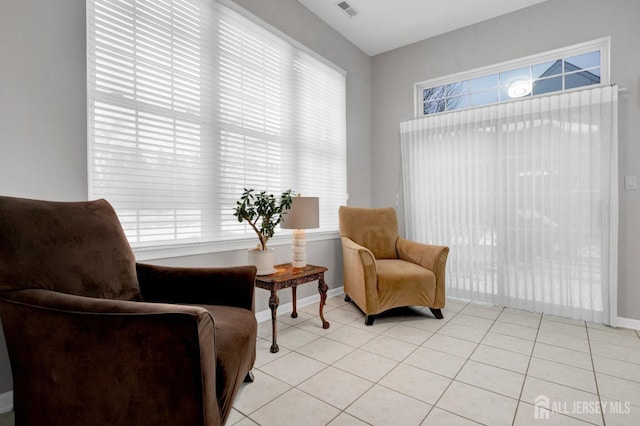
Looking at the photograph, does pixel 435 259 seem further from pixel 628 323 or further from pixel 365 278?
pixel 628 323

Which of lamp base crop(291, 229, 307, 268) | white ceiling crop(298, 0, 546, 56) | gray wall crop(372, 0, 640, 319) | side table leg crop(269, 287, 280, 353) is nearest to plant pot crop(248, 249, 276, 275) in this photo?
side table leg crop(269, 287, 280, 353)

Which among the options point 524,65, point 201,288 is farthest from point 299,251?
point 524,65

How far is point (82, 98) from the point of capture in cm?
175

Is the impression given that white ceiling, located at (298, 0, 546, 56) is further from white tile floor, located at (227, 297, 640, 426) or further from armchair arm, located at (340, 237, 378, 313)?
white tile floor, located at (227, 297, 640, 426)

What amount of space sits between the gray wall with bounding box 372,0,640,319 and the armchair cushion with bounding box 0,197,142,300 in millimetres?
3125

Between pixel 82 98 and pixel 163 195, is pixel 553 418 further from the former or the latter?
pixel 82 98

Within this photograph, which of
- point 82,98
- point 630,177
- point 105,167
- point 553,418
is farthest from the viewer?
point 630,177

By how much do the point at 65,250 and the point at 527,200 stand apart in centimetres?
344

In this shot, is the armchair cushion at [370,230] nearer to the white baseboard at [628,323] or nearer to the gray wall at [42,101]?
the white baseboard at [628,323]

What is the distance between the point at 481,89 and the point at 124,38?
130 inches

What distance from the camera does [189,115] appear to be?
7.45ft

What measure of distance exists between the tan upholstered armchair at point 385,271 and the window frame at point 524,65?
5.18ft

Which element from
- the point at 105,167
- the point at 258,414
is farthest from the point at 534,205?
the point at 105,167

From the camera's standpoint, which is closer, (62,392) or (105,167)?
(62,392)
